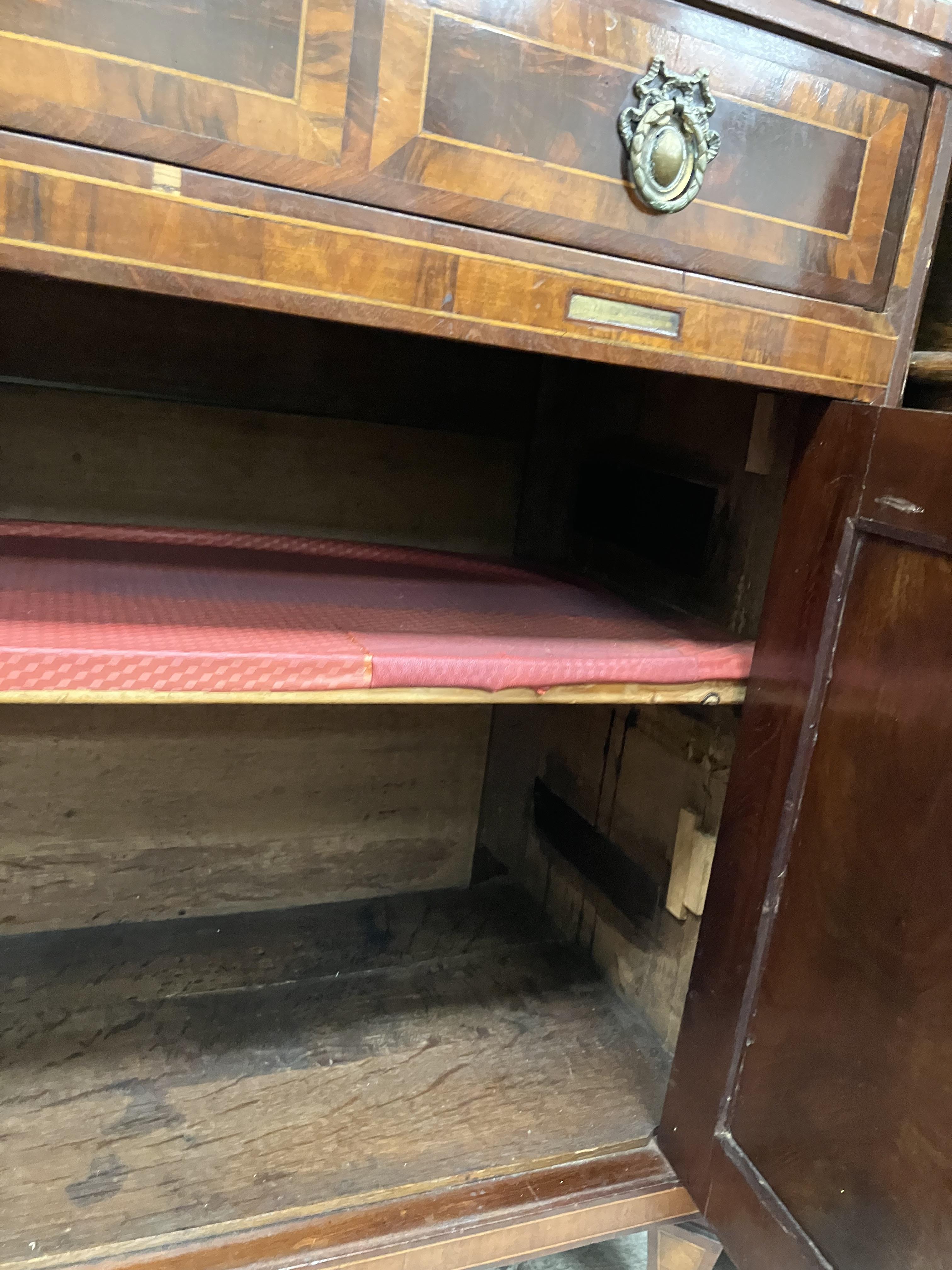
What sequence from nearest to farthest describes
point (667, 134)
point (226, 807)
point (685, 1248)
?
point (667, 134) → point (685, 1248) → point (226, 807)

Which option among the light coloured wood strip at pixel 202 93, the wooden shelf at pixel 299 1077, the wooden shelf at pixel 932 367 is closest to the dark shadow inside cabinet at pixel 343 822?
the wooden shelf at pixel 299 1077

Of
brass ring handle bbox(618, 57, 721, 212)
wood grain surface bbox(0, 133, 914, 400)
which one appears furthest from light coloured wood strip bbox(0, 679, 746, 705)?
brass ring handle bbox(618, 57, 721, 212)

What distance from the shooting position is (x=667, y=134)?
60cm

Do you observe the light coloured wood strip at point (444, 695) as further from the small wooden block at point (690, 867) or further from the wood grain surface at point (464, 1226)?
the wood grain surface at point (464, 1226)

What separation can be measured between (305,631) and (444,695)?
0.12 metres

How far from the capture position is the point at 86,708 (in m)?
1.12

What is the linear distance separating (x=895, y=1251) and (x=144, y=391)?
3.51ft

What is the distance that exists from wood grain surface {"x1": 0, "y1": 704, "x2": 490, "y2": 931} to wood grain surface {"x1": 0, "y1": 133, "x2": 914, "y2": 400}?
726mm

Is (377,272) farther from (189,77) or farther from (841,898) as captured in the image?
(841,898)

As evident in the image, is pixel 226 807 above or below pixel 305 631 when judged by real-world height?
below

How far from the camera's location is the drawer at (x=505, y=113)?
49cm

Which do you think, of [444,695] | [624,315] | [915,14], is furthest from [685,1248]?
[915,14]

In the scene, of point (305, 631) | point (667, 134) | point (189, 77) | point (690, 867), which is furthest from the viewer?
point (690, 867)

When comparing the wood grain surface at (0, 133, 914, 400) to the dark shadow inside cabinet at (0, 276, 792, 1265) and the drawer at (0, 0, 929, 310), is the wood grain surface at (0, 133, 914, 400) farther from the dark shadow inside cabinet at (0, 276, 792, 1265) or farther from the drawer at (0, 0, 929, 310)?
the dark shadow inside cabinet at (0, 276, 792, 1265)
